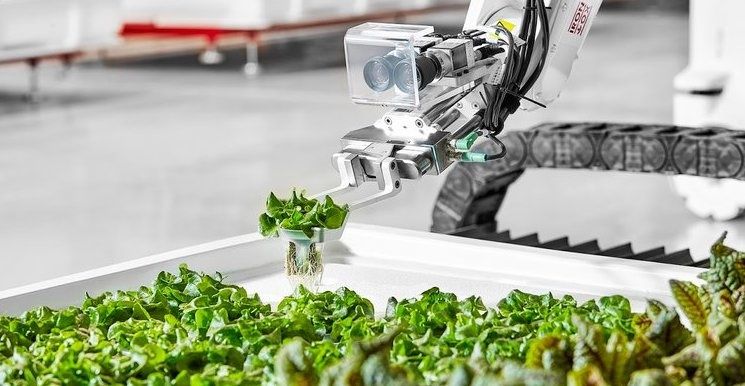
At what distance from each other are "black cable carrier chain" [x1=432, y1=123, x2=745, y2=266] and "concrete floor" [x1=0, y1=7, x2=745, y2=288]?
3.28 ft

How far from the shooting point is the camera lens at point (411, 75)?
2199 millimetres

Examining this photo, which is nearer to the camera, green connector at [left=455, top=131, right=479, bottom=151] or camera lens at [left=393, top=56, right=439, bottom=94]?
camera lens at [left=393, top=56, right=439, bottom=94]

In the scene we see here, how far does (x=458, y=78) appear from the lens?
7.88 ft

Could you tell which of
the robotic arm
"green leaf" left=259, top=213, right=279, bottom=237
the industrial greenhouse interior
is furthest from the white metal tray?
the robotic arm

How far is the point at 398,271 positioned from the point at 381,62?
2.49 ft

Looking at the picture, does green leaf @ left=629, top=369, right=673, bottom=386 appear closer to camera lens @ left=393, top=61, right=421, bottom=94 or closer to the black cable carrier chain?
camera lens @ left=393, top=61, right=421, bottom=94

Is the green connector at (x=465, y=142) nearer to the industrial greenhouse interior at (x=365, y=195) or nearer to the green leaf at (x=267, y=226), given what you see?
the industrial greenhouse interior at (x=365, y=195)

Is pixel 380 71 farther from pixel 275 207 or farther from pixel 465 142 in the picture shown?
pixel 275 207

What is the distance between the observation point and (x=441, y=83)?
7.80 ft

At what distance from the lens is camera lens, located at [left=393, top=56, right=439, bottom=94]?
7.22 feet

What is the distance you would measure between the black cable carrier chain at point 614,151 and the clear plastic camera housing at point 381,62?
223 cm

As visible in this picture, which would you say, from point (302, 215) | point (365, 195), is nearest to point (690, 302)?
point (302, 215)

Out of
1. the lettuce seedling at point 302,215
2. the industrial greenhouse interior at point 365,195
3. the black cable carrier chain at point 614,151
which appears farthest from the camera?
the black cable carrier chain at point 614,151

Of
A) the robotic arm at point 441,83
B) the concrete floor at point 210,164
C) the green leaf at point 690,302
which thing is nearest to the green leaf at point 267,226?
the robotic arm at point 441,83
